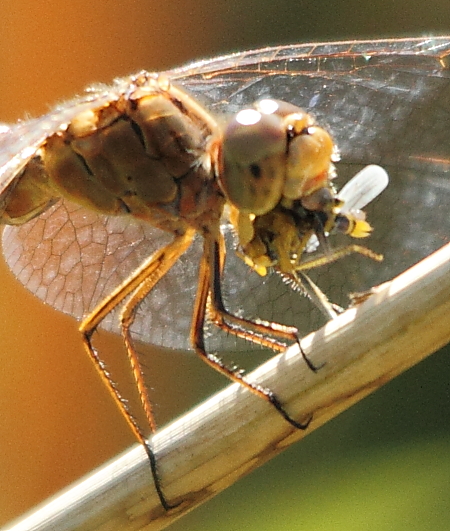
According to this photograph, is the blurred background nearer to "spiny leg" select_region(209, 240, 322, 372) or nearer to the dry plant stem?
"spiny leg" select_region(209, 240, 322, 372)

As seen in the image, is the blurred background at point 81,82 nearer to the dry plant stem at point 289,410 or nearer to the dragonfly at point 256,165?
the dragonfly at point 256,165

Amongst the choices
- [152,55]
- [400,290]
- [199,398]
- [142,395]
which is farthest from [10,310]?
[400,290]

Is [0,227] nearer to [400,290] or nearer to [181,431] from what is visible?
[181,431]

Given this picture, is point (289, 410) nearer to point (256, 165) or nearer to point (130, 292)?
point (256, 165)

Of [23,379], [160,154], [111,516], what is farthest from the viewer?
[23,379]

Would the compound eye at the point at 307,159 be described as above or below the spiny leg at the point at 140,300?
above

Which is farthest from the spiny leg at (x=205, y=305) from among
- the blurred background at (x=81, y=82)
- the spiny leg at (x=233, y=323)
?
the blurred background at (x=81, y=82)

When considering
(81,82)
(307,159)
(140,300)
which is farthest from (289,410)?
(81,82)
